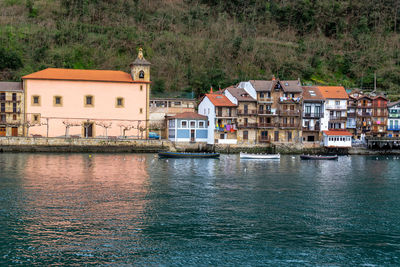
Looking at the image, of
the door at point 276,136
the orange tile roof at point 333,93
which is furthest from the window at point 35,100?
the orange tile roof at point 333,93

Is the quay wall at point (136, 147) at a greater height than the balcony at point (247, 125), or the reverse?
the balcony at point (247, 125)

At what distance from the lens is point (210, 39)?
11300 centimetres

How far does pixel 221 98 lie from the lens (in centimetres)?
7819

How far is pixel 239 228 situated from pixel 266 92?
56510mm

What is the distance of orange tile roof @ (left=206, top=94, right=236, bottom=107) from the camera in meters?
75.7

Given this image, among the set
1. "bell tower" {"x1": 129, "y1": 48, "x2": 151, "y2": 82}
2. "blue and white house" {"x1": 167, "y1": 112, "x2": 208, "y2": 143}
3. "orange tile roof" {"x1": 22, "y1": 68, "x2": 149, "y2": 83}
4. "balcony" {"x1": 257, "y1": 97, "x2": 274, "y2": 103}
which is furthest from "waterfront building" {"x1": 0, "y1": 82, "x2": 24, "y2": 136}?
"balcony" {"x1": 257, "y1": 97, "x2": 274, "y2": 103}

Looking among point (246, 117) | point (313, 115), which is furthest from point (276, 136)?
point (313, 115)

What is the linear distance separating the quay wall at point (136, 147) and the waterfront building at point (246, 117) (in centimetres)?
181

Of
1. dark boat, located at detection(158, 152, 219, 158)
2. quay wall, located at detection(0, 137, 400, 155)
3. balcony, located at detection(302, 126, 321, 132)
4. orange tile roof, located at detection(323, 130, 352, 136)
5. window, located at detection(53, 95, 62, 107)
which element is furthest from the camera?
balcony, located at detection(302, 126, 321, 132)

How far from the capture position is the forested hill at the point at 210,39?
9731 cm

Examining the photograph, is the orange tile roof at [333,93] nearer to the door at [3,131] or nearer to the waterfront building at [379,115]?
the waterfront building at [379,115]

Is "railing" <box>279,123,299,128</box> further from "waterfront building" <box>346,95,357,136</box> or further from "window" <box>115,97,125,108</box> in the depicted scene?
"window" <box>115,97,125,108</box>

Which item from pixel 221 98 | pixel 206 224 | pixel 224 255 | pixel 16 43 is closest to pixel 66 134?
pixel 221 98

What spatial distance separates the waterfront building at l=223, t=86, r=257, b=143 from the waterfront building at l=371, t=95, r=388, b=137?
22.2 meters
